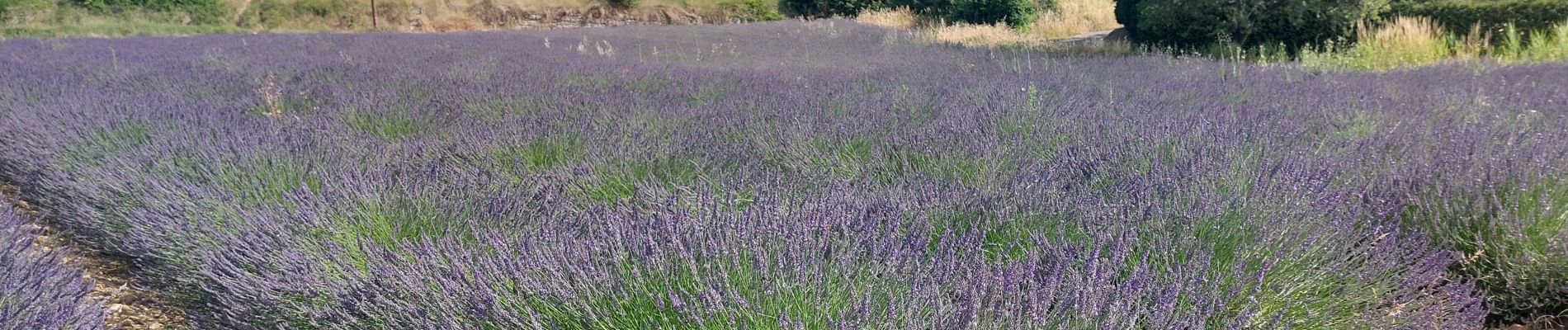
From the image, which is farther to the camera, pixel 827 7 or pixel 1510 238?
pixel 827 7

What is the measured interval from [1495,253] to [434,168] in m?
2.72

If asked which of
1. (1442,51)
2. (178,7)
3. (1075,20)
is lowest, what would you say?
(1442,51)

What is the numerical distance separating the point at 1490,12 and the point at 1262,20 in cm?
204

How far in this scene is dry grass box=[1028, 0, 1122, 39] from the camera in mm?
15352

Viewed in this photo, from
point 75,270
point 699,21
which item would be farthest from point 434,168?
point 699,21

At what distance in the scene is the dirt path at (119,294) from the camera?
2174mm

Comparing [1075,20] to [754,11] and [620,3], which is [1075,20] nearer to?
[754,11]

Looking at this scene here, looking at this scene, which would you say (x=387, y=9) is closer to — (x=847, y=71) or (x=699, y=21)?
(x=699, y=21)

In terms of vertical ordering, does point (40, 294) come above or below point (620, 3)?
below

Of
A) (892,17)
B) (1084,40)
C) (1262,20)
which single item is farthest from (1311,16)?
(892,17)

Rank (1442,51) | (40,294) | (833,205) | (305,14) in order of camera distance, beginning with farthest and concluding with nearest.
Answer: (305,14) → (1442,51) → (833,205) → (40,294)

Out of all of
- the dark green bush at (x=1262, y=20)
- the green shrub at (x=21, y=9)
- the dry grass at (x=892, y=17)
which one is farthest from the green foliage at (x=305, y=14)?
the dark green bush at (x=1262, y=20)

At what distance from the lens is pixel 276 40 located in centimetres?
1098

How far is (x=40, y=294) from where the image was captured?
157 centimetres
